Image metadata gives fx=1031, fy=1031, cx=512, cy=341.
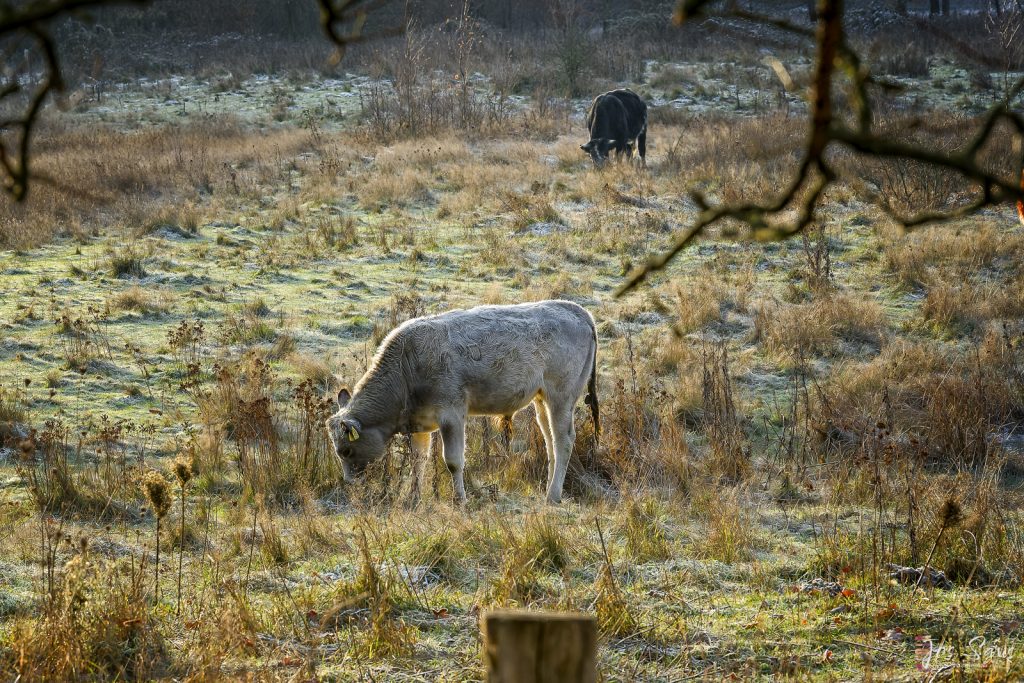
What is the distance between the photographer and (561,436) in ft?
28.5

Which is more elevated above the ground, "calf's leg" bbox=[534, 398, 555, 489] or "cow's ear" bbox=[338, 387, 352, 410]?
"cow's ear" bbox=[338, 387, 352, 410]

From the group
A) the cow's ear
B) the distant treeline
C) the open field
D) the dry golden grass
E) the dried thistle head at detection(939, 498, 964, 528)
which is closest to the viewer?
the open field

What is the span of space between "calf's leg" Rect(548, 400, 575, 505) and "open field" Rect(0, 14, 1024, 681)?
0.21 m

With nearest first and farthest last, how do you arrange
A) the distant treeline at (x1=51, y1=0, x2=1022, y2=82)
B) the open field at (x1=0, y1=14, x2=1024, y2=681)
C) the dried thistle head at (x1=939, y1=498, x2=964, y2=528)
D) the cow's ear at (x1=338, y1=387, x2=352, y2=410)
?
the open field at (x1=0, y1=14, x2=1024, y2=681)
the dried thistle head at (x1=939, y1=498, x2=964, y2=528)
the cow's ear at (x1=338, y1=387, x2=352, y2=410)
the distant treeline at (x1=51, y1=0, x2=1022, y2=82)

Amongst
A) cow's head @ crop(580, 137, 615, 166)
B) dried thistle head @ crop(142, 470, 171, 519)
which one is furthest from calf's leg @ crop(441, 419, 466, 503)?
cow's head @ crop(580, 137, 615, 166)

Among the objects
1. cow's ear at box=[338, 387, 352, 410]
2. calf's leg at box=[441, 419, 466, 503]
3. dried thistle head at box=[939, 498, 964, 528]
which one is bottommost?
calf's leg at box=[441, 419, 466, 503]

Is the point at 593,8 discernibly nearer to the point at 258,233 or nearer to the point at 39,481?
the point at 258,233

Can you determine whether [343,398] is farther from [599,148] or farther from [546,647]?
[599,148]

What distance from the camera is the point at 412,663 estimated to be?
15.7ft

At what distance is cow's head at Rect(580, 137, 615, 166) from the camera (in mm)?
21719

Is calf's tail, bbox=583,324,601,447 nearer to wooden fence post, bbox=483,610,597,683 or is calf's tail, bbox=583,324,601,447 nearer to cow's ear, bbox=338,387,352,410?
cow's ear, bbox=338,387,352,410

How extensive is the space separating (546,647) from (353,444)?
20.6 ft

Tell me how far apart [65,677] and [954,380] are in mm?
7924

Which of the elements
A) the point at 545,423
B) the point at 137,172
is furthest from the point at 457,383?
the point at 137,172
